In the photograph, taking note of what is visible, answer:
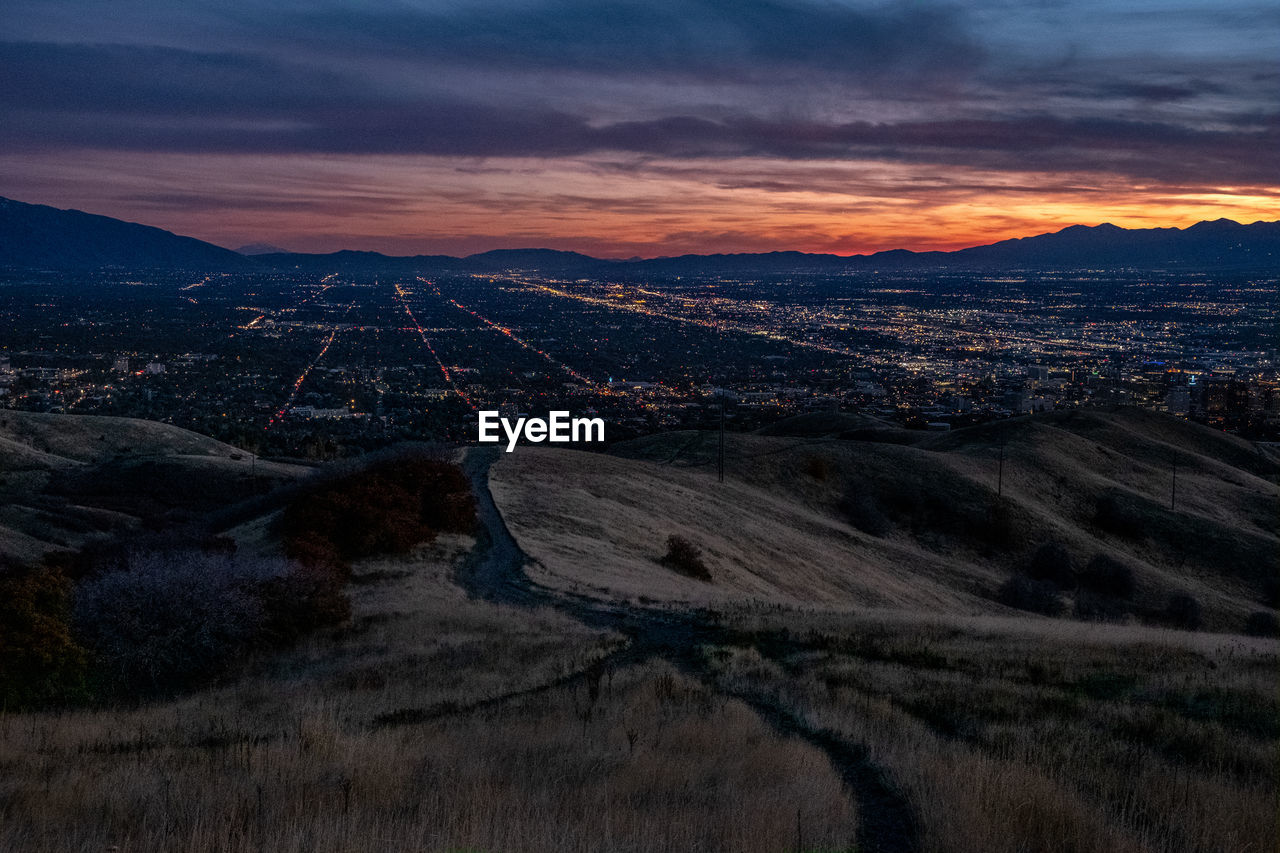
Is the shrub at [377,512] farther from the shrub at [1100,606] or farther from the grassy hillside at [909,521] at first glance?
the shrub at [1100,606]

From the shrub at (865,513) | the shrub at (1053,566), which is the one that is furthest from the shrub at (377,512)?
the shrub at (1053,566)

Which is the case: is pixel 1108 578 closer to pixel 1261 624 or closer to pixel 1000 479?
pixel 1261 624

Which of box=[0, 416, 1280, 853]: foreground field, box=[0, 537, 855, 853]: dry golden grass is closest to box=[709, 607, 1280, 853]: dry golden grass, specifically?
box=[0, 416, 1280, 853]: foreground field

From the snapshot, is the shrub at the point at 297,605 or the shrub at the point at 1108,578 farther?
the shrub at the point at 1108,578

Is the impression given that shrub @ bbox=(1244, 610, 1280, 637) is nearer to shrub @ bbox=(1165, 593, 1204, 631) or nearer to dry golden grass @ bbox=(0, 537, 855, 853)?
shrub @ bbox=(1165, 593, 1204, 631)

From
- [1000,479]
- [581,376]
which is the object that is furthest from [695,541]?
[581,376]
